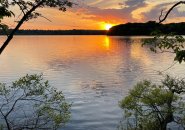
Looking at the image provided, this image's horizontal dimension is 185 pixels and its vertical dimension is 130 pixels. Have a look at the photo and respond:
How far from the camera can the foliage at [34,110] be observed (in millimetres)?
31047

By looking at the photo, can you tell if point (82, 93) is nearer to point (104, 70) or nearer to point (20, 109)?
point (20, 109)

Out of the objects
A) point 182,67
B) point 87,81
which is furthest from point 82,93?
point 182,67

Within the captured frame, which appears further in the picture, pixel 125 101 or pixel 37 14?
pixel 125 101

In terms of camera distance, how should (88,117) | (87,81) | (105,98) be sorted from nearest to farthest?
(88,117), (105,98), (87,81)

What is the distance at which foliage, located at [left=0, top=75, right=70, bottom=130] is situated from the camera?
102 feet

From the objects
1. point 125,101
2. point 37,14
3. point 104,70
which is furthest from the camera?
point 104,70

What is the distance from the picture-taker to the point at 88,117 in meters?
67.6

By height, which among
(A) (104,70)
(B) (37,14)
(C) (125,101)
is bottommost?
(A) (104,70)

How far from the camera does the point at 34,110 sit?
6775 cm

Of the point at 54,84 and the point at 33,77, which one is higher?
the point at 33,77

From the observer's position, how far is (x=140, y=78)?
11338cm

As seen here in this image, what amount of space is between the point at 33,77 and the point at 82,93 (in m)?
60.8

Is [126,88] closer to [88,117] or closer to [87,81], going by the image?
[87,81]

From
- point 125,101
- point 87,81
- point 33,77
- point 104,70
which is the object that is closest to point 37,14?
point 33,77
